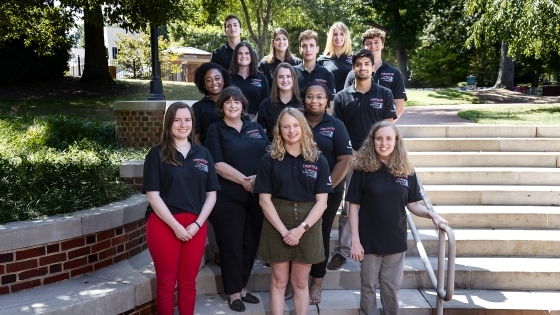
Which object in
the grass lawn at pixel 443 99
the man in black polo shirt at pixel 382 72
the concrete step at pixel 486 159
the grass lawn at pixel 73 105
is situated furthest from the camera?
the grass lawn at pixel 443 99

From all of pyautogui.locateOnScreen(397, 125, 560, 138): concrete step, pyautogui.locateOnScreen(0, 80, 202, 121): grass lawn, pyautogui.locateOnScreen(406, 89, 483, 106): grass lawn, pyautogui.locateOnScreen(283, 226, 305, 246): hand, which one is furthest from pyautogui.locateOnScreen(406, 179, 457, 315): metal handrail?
pyautogui.locateOnScreen(406, 89, 483, 106): grass lawn

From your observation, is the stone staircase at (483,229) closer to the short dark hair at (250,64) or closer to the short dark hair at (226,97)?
the short dark hair at (226,97)

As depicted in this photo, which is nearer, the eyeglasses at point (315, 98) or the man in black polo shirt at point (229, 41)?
the eyeglasses at point (315, 98)

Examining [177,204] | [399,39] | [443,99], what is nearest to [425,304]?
[177,204]

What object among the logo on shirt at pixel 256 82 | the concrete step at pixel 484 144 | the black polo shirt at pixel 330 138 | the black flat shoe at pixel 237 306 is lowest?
the black flat shoe at pixel 237 306

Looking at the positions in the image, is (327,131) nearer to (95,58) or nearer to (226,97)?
(226,97)

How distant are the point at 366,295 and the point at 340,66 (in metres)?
2.47

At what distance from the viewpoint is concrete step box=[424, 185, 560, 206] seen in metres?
6.52

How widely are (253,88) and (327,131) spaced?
42.8 inches

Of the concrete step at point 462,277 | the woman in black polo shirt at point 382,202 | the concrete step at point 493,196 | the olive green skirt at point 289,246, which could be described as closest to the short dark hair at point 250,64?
the woman in black polo shirt at point 382,202

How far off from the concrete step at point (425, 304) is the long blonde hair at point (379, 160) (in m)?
1.32

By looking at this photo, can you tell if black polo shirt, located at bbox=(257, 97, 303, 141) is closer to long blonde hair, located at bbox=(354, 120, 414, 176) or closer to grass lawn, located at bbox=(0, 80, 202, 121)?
long blonde hair, located at bbox=(354, 120, 414, 176)

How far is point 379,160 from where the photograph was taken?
4164 mm

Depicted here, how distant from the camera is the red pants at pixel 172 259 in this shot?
393cm
